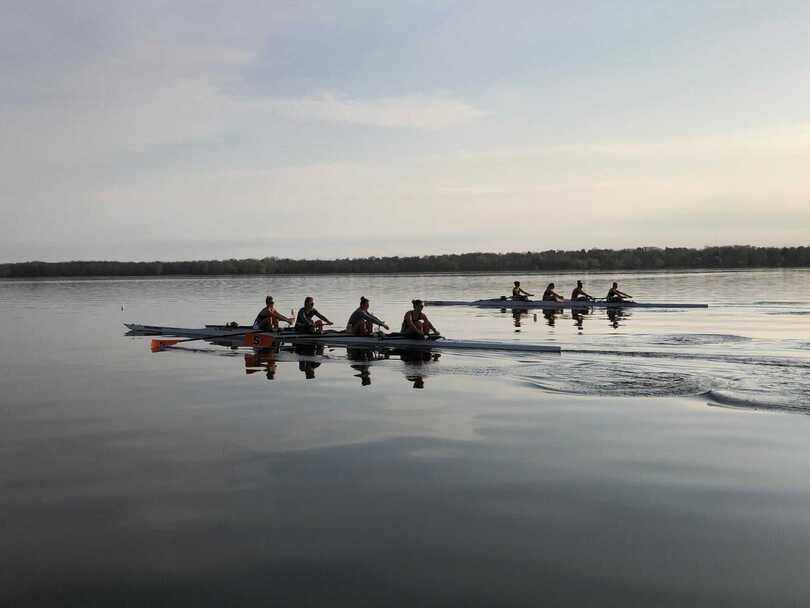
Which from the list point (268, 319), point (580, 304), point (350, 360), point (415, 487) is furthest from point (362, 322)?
point (580, 304)

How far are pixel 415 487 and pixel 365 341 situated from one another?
15.6 metres

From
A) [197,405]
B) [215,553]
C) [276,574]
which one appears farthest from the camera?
[197,405]

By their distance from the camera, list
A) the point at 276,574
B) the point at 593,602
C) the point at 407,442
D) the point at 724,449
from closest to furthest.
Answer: the point at 593,602 < the point at 276,574 < the point at 724,449 < the point at 407,442

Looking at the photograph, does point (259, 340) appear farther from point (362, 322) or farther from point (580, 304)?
point (580, 304)

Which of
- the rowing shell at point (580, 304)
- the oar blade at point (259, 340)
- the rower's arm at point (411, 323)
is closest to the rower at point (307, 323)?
the oar blade at point (259, 340)

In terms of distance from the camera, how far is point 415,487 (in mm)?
9273

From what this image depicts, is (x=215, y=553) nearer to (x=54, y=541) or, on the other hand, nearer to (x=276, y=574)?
(x=276, y=574)

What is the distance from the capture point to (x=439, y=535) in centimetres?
770

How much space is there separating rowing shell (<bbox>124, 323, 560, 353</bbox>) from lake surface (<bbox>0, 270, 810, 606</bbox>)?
2990mm

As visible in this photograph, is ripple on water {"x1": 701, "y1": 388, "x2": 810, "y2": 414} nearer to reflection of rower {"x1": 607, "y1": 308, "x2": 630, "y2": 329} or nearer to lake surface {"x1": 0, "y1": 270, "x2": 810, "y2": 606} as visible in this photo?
lake surface {"x1": 0, "y1": 270, "x2": 810, "y2": 606}

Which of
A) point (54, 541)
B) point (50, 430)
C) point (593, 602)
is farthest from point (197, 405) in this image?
point (593, 602)

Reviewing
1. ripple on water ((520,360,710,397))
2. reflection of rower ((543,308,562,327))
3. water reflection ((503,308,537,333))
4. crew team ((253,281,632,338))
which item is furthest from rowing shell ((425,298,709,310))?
ripple on water ((520,360,710,397))

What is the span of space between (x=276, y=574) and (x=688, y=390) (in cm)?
1108

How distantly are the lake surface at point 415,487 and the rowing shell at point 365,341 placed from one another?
2.99 metres
